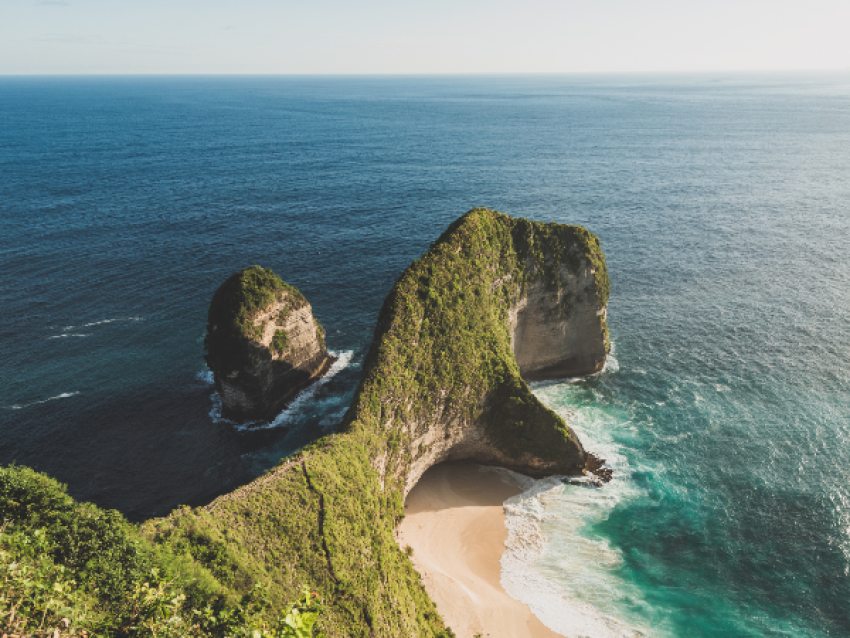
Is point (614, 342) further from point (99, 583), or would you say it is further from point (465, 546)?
point (99, 583)

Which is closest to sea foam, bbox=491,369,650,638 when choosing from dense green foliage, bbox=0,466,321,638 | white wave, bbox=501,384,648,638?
white wave, bbox=501,384,648,638

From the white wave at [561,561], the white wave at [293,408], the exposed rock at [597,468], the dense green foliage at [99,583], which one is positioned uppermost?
the dense green foliage at [99,583]

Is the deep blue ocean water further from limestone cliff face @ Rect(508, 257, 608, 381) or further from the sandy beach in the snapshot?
the sandy beach

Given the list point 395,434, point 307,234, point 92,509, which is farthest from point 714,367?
point 307,234

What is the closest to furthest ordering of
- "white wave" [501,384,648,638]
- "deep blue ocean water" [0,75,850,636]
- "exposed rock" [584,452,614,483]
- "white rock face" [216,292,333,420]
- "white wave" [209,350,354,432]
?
"white wave" [501,384,648,638] < "deep blue ocean water" [0,75,850,636] < "exposed rock" [584,452,614,483] < "white rock face" [216,292,333,420] < "white wave" [209,350,354,432]

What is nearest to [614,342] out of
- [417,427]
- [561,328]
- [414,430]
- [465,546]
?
[561,328]

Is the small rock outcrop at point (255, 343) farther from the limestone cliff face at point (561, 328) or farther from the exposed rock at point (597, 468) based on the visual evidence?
the exposed rock at point (597, 468)

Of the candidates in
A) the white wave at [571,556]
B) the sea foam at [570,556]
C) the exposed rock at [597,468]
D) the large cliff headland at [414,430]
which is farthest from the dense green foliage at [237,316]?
the exposed rock at [597,468]
